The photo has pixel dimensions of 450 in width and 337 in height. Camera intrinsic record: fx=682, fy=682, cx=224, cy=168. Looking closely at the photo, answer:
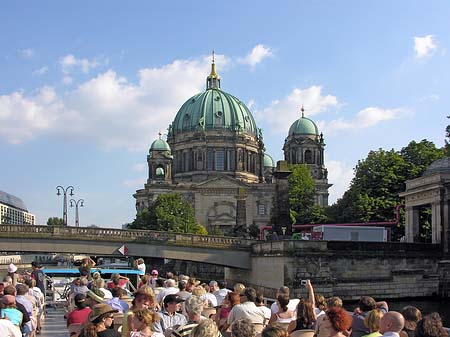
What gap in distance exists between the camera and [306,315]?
8.76 metres

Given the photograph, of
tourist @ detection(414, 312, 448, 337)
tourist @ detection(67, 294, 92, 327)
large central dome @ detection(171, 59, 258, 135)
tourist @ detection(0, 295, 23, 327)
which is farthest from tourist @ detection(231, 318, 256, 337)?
large central dome @ detection(171, 59, 258, 135)

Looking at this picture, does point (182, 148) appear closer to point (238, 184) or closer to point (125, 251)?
point (238, 184)

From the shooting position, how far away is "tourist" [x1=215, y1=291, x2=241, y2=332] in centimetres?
1038

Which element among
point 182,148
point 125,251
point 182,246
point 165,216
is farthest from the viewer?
point 182,148

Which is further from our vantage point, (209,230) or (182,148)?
(182,148)

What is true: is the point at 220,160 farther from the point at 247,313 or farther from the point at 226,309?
the point at 247,313

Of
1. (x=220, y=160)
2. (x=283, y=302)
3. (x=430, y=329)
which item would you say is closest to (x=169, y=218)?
(x=220, y=160)

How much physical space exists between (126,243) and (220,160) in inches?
2761

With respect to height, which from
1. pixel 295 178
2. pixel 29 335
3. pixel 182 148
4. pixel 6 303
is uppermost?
pixel 182 148

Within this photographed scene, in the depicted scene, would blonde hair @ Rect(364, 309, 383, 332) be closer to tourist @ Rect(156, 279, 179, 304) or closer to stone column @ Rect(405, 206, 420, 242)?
tourist @ Rect(156, 279, 179, 304)

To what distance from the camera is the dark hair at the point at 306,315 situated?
875cm

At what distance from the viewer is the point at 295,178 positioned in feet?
287

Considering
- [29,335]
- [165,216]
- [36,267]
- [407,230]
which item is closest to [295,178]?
[165,216]

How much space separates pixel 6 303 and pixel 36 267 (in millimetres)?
9033
